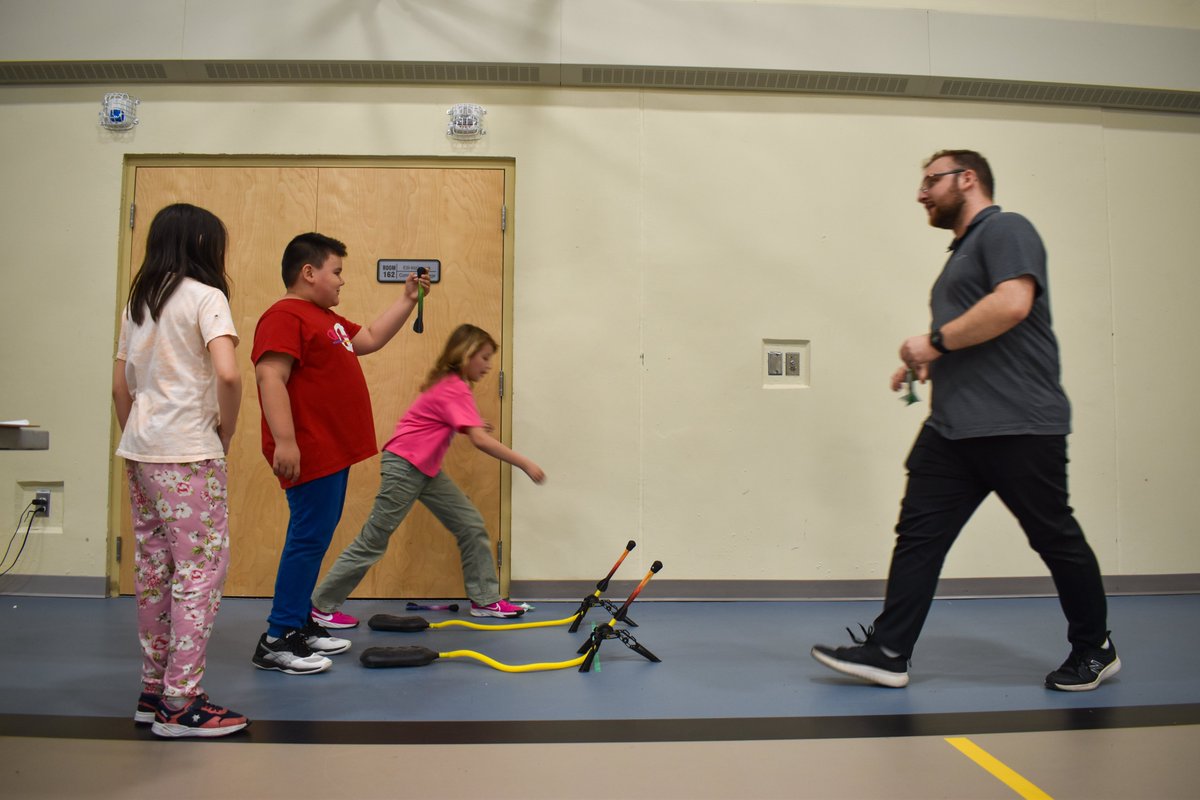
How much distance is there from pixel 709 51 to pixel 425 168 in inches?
61.9

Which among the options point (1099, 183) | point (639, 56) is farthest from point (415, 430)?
point (1099, 183)

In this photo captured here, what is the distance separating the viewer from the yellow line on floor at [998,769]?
1.45 m

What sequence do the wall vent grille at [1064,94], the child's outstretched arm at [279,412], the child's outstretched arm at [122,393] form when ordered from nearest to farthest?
the child's outstretched arm at [122,393] < the child's outstretched arm at [279,412] < the wall vent grille at [1064,94]

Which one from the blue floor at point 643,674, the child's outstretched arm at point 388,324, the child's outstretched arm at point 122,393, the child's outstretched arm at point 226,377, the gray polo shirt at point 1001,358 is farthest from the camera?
the child's outstretched arm at point 388,324

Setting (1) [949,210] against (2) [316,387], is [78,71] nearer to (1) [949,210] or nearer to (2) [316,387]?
(2) [316,387]

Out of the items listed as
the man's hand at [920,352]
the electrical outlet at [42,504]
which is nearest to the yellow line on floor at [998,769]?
the man's hand at [920,352]

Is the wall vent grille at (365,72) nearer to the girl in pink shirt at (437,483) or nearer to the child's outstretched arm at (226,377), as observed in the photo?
the girl in pink shirt at (437,483)

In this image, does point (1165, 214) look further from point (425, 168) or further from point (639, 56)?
point (425, 168)

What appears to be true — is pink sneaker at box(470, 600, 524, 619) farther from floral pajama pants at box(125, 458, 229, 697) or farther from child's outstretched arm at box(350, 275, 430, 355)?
floral pajama pants at box(125, 458, 229, 697)

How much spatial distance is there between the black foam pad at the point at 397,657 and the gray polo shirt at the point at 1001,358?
72.1 inches

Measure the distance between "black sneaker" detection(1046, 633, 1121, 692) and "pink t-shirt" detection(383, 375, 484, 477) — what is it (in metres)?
2.16

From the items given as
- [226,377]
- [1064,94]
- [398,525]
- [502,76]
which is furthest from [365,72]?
[1064,94]

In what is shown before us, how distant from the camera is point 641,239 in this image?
3641mm

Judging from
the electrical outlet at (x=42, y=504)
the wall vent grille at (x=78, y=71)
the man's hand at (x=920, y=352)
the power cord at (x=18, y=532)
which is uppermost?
the wall vent grille at (x=78, y=71)
